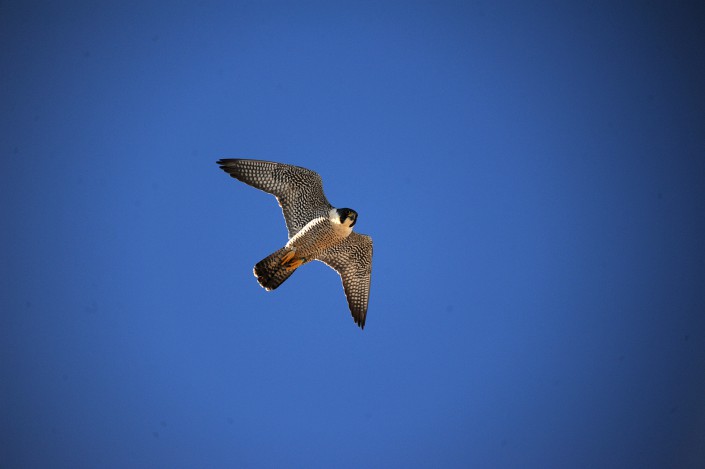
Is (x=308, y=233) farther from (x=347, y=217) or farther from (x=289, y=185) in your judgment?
(x=289, y=185)

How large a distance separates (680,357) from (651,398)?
49 cm

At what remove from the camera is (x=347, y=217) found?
4.53 m

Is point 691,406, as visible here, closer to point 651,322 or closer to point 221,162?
point 651,322

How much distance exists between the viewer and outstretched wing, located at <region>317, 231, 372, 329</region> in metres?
5.08

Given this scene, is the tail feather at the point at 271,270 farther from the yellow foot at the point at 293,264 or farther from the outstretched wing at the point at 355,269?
the outstretched wing at the point at 355,269

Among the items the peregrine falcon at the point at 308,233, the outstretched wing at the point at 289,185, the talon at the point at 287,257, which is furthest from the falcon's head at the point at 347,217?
the talon at the point at 287,257

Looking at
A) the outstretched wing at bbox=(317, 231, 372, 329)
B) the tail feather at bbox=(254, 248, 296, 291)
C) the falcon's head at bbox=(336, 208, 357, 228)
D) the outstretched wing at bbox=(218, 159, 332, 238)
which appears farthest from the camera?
the outstretched wing at bbox=(317, 231, 372, 329)

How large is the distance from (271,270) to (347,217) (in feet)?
2.37

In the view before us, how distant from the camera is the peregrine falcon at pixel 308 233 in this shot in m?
4.66

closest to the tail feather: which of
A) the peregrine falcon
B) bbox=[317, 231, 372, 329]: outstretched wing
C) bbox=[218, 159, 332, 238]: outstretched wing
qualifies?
the peregrine falcon

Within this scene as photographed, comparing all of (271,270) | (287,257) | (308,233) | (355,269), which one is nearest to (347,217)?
(308,233)

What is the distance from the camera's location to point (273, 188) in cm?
492

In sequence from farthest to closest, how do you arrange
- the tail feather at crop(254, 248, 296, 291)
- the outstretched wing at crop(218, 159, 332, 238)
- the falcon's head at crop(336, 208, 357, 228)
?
the outstretched wing at crop(218, 159, 332, 238) → the tail feather at crop(254, 248, 296, 291) → the falcon's head at crop(336, 208, 357, 228)

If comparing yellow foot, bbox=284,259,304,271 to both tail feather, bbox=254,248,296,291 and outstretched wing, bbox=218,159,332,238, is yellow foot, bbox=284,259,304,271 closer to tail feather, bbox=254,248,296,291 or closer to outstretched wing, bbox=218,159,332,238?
tail feather, bbox=254,248,296,291
